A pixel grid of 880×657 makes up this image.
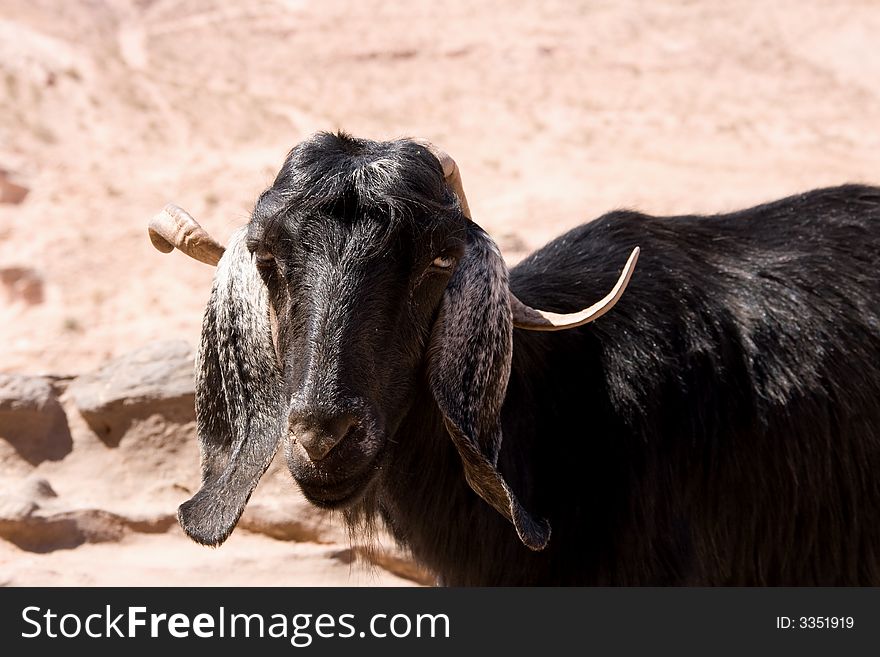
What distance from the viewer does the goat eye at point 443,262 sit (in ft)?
12.5

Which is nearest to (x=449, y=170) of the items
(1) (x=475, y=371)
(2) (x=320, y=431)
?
(1) (x=475, y=371)

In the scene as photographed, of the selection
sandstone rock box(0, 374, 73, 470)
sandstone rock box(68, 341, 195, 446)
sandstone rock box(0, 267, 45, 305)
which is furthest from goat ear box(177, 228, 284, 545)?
sandstone rock box(0, 267, 45, 305)

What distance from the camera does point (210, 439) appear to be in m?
4.25

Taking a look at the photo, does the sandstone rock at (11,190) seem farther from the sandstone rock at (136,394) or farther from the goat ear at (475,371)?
the goat ear at (475,371)

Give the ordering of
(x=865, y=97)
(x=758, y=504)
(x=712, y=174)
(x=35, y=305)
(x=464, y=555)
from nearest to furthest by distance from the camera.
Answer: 1. (x=464, y=555)
2. (x=758, y=504)
3. (x=35, y=305)
4. (x=712, y=174)
5. (x=865, y=97)

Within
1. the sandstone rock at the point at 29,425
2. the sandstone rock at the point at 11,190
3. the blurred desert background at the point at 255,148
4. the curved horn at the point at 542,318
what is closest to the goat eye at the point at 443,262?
the curved horn at the point at 542,318

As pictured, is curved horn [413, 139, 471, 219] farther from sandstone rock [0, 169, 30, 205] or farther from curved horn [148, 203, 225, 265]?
sandstone rock [0, 169, 30, 205]

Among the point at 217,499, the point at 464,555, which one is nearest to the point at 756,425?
the point at 464,555

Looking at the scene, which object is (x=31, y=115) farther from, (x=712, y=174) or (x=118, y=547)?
(x=118, y=547)

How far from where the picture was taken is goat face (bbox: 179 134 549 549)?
138 inches

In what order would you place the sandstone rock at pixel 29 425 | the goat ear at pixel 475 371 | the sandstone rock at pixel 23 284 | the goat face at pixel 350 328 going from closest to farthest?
the goat face at pixel 350 328 < the goat ear at pixel 475 371 < the sandstone rock at pixel 29 425 < the sandstone rock at pixel 23 284

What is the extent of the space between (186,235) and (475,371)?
1.36 metres

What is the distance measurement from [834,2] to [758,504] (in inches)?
1088

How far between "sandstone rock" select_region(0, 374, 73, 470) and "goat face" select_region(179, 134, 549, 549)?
3.42 meters
